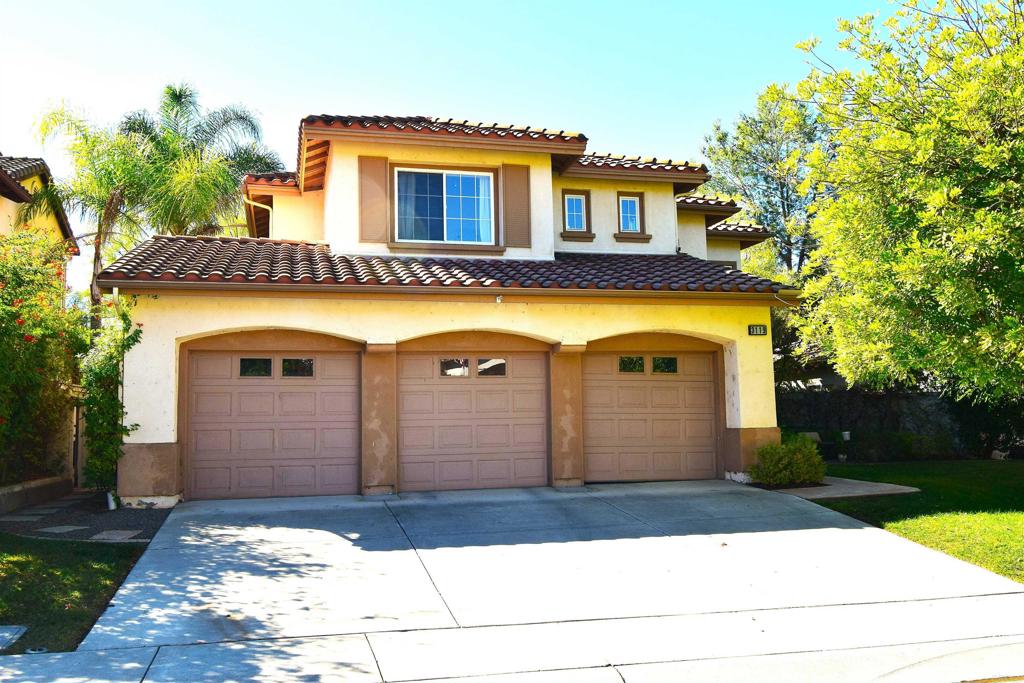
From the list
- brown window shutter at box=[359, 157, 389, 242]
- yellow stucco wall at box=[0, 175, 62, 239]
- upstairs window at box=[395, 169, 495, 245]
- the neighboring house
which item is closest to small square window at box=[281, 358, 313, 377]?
brown window shutter at box=[359, 157, 389, 242]

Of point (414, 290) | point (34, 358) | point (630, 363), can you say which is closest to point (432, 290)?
point (414, 290)

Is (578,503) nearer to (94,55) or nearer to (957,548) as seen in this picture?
(957,548)

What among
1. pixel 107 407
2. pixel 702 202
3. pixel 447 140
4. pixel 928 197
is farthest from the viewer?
pixel 702 202

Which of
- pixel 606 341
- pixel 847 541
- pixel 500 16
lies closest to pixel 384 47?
pixel 500 16

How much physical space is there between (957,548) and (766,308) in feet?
18.9

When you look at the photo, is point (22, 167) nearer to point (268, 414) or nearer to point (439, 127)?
point (439, 127)

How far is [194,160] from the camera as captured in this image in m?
21.8

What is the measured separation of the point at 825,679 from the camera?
19.2 ft

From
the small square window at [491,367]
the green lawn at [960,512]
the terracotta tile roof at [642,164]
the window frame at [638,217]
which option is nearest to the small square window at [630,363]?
the small square window at [491,367]

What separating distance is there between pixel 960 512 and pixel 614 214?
855cm

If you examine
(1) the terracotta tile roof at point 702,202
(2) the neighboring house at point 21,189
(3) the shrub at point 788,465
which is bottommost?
(3) the shrub at point 788,465

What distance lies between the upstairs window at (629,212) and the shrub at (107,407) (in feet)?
31.3

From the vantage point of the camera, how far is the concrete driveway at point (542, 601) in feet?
19.9

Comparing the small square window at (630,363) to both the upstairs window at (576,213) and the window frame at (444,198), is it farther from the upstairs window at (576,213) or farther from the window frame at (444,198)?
the upstairs window at (576,213)
